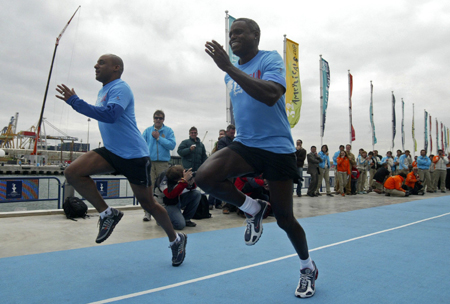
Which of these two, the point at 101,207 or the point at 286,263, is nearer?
the point at 101,207

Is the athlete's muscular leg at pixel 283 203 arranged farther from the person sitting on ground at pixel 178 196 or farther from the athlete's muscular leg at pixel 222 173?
the person sitting on ground at pixel 178 196

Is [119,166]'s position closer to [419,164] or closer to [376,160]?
[376,160]

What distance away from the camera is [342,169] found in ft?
40.3

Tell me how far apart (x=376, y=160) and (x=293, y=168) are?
1339 centimetres

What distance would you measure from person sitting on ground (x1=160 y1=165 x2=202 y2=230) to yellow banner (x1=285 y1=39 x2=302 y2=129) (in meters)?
7.09

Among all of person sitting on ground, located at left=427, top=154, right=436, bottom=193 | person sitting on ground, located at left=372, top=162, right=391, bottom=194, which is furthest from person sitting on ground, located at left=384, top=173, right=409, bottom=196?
person sitting on ground, located at left=427, top=154, right=436, bottom=193

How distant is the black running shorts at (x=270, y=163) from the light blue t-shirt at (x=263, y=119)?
1.4 inches

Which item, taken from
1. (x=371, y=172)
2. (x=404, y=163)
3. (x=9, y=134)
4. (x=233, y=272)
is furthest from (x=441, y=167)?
(x=9, y=134)

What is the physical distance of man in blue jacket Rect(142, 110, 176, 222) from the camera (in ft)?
19.7

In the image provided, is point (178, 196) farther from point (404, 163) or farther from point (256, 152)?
point (404, 163)

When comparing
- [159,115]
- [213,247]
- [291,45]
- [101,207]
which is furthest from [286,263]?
[291,45]

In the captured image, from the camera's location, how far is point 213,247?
13.2ft

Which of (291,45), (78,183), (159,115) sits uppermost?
(291,45)

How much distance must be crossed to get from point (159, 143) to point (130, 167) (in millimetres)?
3166
